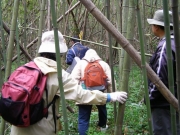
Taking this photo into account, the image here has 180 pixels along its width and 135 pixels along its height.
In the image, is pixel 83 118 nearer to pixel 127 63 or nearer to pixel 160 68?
pixel 160 68

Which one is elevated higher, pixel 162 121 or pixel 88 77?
pixel 88 77

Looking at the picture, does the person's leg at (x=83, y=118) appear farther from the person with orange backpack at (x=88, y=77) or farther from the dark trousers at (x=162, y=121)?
the dark trousers at (x=162, y=121)

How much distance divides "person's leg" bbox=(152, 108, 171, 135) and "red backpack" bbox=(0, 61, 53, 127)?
0.84 metres

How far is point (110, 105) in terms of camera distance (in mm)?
4414

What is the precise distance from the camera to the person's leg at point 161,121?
1969mm

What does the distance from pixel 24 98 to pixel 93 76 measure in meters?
1.66

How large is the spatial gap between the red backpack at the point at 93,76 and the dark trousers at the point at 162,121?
47.3 inches

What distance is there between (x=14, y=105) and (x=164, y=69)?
966mm

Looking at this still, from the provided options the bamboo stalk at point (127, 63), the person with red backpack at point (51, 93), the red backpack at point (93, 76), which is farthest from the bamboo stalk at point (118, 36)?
the red backpack at point (93, 76)

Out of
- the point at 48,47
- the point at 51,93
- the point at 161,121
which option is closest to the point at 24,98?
the point at 51,93

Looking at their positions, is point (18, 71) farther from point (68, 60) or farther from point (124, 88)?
point (68, 60)

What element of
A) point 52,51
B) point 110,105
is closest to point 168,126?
point 52,51

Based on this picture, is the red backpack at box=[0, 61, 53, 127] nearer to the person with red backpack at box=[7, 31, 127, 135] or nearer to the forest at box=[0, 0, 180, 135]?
the person with red backpack at box=[7, 31, 127, 135]

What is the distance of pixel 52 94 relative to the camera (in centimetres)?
168
